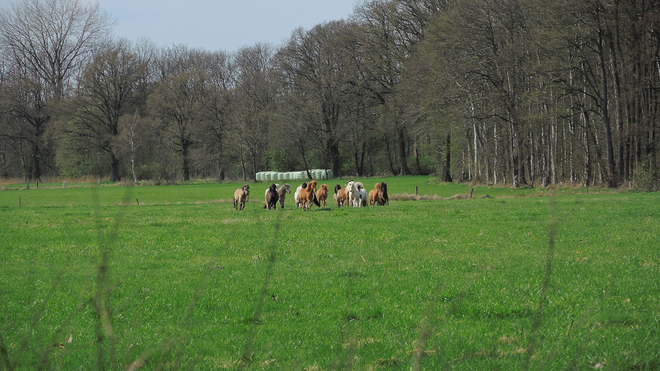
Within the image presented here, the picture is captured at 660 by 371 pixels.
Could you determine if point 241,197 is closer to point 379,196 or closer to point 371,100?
point 379,196

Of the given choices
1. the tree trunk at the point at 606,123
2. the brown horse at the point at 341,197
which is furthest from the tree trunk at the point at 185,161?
the tree trunk at the point at 606,123

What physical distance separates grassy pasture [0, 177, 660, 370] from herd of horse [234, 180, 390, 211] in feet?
26.8

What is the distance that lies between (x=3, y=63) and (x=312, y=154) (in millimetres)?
44812

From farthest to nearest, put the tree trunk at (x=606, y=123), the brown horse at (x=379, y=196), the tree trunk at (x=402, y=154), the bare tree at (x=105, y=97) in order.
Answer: the bare tree at (x=105, y=97) < the tree trunk at (x=402, y=154) < the tree trunk at (x=606, y=123) < the brown horse at (x=379, y=196)

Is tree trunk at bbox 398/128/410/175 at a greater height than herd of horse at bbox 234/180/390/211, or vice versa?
tree trunk at bbox 398/128/410/175

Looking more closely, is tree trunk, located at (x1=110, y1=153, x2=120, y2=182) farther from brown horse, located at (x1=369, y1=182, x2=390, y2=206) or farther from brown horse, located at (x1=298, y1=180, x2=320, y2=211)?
brown horse, located at (x1=298, y1=180, x2=320, y2=211)

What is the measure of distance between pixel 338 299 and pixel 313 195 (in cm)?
1685

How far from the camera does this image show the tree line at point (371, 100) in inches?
1346

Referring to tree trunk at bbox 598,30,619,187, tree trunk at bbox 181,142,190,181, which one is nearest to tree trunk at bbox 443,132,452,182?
tree trunk at bbox 598,30,619,187

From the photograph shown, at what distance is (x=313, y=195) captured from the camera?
957 inches

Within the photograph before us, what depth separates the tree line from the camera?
1346 inches

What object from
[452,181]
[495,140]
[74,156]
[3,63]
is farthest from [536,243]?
[3,63]

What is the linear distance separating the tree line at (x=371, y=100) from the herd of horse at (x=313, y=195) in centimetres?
1391

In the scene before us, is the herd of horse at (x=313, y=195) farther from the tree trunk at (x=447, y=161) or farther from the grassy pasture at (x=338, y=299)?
the tree trunk at (x=447, y=161)
